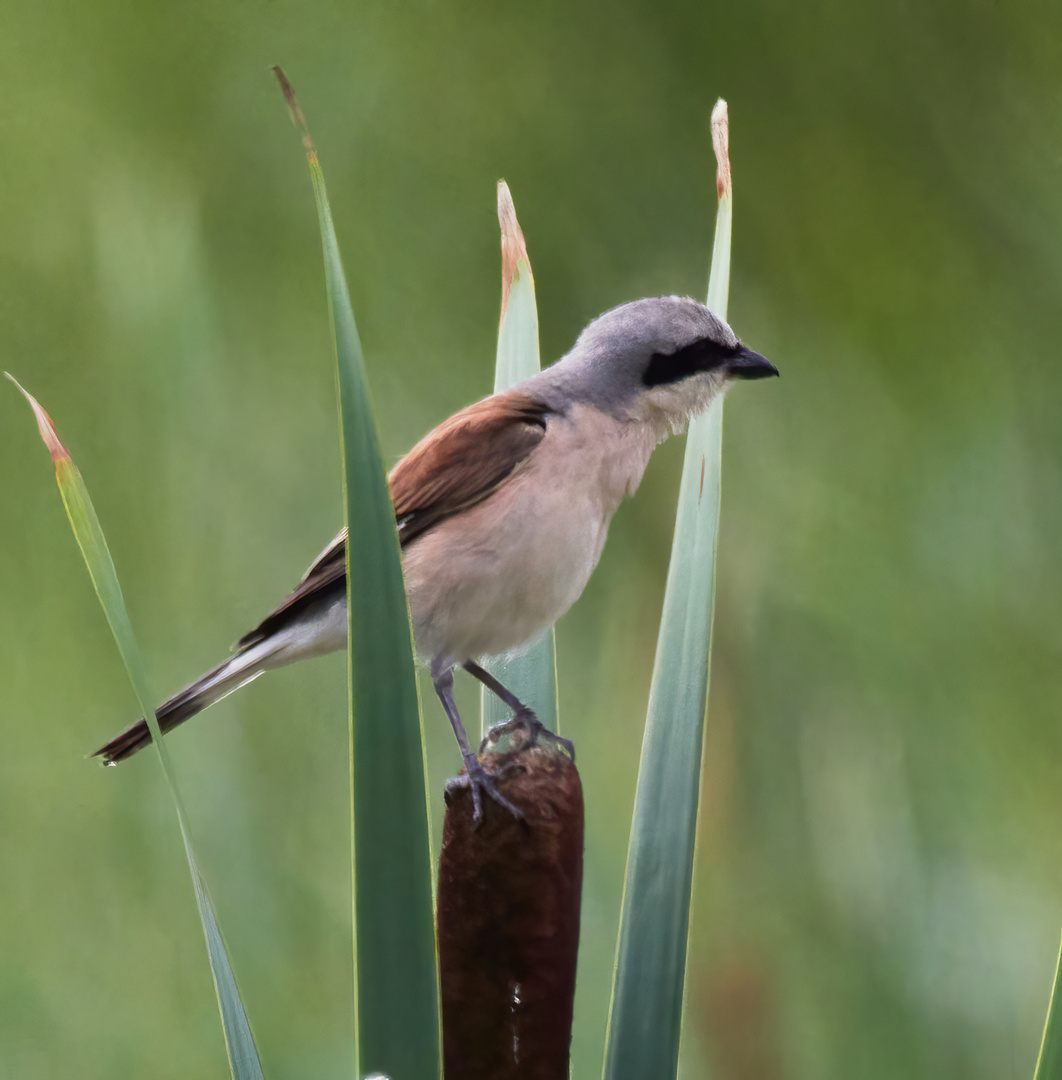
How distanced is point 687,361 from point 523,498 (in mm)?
159

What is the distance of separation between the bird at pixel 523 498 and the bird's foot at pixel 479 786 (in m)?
0.08

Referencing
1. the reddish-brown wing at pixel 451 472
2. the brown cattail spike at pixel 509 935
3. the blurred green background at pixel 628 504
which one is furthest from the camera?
the blurred green background at pixel 628 504

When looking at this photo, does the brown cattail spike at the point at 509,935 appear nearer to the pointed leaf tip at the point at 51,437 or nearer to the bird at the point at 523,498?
the bird at the point at 523,498

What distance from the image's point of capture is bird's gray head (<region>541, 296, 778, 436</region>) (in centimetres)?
78

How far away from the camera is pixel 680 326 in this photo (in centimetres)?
78

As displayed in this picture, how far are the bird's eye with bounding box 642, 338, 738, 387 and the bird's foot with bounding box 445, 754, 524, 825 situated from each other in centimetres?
32

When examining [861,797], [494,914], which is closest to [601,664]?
[861,797]

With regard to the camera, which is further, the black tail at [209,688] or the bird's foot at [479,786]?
the black tail at [209,688]

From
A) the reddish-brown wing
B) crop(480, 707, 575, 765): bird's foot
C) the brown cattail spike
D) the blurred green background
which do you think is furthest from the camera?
the blurred green background

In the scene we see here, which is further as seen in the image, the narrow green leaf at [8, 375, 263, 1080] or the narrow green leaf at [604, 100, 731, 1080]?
the narrow green leaf at [604, 100, 731, 1080]

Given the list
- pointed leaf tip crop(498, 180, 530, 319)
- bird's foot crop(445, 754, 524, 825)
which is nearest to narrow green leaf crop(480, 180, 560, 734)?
pointed leaf tip crop(498, 180, 530, 319)

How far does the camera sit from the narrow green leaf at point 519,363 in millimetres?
783

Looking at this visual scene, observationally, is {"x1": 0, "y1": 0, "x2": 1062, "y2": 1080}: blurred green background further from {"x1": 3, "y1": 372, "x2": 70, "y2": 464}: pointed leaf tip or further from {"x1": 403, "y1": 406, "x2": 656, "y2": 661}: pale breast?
{"x1": 3, "y1": 372, "x2": 70, "y2": 464}: pointed leaf tip

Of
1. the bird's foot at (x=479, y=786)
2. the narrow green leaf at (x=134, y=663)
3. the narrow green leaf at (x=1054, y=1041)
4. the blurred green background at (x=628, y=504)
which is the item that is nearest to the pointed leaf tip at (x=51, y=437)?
the narrow green leaf at (x=134, y=663)
